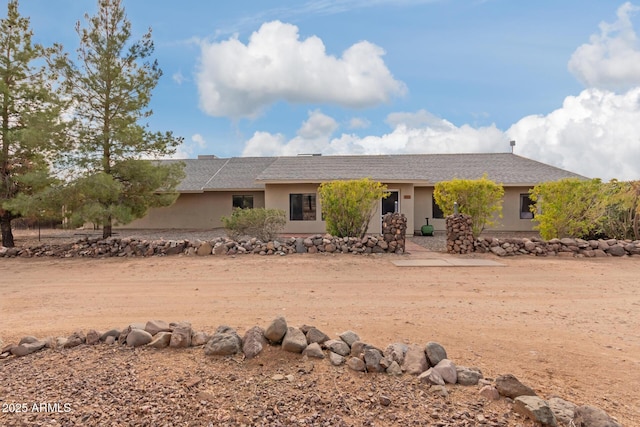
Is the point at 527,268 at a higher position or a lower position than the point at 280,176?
lower

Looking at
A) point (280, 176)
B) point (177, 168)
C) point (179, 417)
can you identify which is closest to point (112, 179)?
point (177, 168)

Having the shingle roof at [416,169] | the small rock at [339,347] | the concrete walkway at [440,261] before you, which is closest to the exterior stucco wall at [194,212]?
the shingle roof at [416,169]

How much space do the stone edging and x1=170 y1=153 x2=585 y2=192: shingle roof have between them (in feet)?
46.2

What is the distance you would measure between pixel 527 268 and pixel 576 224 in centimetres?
440

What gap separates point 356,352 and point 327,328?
1.19m

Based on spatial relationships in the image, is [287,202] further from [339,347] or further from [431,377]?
[431,377]

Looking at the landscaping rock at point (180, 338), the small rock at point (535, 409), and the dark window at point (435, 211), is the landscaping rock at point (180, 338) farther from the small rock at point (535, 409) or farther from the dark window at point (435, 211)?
the dark window at point (435, 211)

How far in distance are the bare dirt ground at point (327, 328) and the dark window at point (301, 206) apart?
27.5 ft

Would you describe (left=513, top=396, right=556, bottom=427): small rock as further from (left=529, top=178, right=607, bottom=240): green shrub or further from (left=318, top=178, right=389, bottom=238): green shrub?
(left=529, top=178, right=607, bottom=240): green shrub

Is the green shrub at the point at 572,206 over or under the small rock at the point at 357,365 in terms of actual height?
over

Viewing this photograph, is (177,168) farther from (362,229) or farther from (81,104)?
(362,229)

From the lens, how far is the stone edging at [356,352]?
8.80 ft

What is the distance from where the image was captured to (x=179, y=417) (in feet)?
8.84

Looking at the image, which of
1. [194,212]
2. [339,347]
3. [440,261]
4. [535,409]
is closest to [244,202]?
[194,212]
